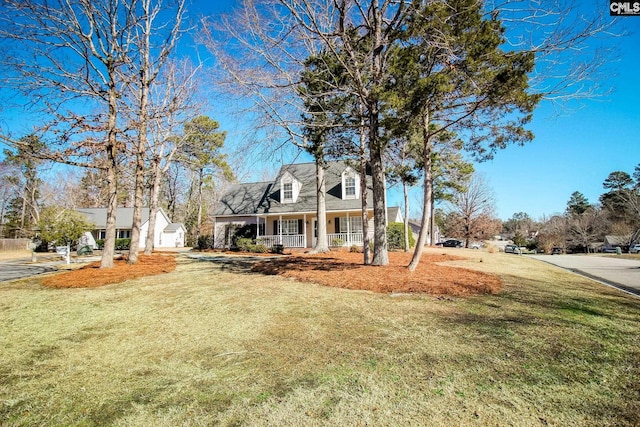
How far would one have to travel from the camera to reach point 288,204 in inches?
869

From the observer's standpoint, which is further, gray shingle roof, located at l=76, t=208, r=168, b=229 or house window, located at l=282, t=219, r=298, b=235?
gray shingle roof, located at l=76, t=208, r=168, b=229

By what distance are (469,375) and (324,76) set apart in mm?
8581

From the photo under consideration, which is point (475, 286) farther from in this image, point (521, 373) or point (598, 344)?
point (521, 373)

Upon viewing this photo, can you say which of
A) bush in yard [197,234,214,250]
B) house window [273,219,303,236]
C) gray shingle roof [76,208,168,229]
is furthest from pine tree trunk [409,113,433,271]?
gray shingle roof [76,208,168,229]

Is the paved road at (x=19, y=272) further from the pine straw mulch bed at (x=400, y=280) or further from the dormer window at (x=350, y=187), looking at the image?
the dormer window at (x=350, y=187)

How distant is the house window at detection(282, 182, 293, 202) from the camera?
22281mm

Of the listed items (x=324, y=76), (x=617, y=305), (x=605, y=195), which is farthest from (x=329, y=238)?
(x=605, y=195)

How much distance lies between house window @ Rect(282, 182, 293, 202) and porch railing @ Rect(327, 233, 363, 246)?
13.8 ft

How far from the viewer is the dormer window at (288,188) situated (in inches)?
875

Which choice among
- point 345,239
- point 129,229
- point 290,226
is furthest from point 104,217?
point 345,239

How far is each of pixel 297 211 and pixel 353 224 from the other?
4204 mm

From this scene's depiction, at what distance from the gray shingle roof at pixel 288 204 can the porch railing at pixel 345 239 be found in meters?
1.99

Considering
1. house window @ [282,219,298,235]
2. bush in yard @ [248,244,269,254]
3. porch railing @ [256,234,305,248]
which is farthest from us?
house window @ [282,219,298,235]

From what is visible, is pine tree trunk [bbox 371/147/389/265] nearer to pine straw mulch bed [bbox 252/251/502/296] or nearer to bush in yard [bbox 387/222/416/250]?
pine straw mulch bed [bbox 252/251/502/296]
